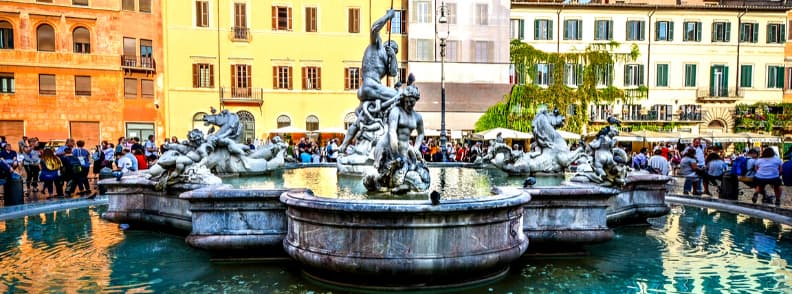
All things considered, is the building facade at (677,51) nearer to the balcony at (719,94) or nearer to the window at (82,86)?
the balcony at (719,94)

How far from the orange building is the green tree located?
20.2 m

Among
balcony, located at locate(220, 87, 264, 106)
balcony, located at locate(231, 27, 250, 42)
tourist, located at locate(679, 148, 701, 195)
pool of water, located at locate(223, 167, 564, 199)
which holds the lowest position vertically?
tourist, located at locate(679, 148, 701, 195)

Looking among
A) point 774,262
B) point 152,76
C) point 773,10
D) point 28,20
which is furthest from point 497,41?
point 774,262

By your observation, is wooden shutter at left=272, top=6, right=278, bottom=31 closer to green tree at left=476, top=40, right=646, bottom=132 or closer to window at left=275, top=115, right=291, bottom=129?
window at left=275, top=115, right=291, bottom=129

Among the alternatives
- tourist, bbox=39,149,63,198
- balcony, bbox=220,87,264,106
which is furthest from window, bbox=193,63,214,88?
tourist, bbox=39,149,63,198

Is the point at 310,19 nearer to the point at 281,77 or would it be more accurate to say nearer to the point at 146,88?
the point at 281,77

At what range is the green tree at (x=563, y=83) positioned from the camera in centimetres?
3167

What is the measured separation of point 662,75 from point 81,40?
3308cm

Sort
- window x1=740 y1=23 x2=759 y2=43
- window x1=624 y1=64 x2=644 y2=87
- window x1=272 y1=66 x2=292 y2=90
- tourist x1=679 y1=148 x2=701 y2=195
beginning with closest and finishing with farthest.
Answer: tourist x1=679 y1=148 x2=701 y2=195 < window x1=272 y1=66 x2=292 y2=90 < window x1=624 y1=64 x2=644 y2=87 < window x1=740 y1=23 x2=759 y2=43

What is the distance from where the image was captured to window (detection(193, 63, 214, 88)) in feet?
96.7

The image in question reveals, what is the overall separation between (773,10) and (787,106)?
19.2ft

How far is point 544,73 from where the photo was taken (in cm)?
3272

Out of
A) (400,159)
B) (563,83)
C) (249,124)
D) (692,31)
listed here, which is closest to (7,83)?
(249,124)

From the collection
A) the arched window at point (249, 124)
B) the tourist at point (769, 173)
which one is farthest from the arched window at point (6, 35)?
the tourist at point (769, 173)
